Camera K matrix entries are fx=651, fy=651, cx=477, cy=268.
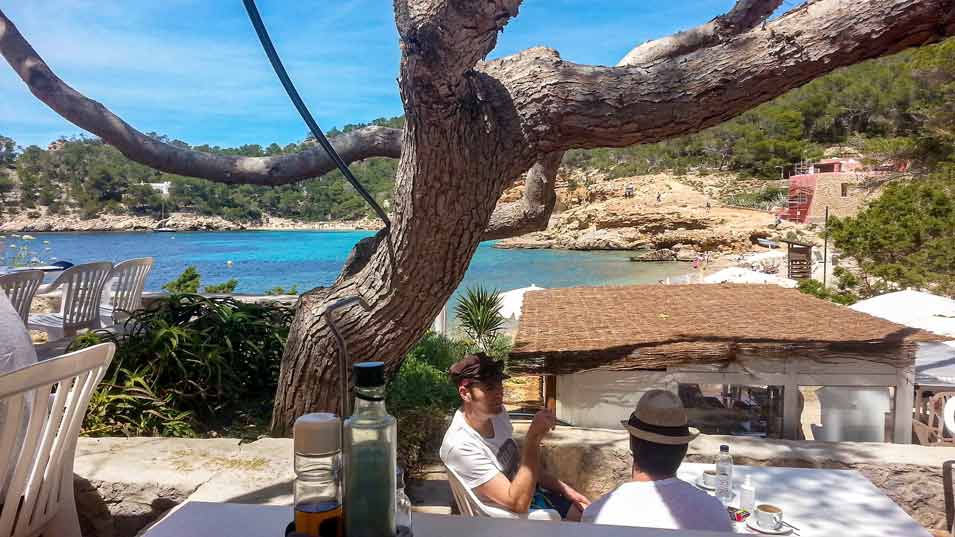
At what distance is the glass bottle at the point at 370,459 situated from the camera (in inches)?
33.4

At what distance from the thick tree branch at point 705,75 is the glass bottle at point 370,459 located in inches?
75.3

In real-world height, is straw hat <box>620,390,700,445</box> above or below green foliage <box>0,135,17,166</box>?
below

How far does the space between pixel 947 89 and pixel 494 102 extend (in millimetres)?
14878

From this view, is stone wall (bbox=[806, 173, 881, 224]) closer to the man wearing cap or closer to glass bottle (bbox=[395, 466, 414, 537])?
the man wearing cap

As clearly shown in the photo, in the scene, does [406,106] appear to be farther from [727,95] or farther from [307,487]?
[307,487]

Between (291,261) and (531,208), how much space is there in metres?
67.7

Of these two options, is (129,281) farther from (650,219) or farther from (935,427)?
(650,219)

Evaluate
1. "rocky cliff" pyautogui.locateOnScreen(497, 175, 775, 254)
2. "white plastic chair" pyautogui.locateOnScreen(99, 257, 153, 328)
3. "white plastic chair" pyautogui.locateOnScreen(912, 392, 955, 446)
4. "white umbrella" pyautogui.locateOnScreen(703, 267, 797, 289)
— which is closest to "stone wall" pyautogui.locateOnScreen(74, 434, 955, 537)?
"white plastic chair" pyautogui.locateOnScreen(912, 392, 955, 446)

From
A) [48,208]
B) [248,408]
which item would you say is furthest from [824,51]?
[48,208]

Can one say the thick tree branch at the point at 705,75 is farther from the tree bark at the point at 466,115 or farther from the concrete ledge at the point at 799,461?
the concrete ledge at the point at 799,461

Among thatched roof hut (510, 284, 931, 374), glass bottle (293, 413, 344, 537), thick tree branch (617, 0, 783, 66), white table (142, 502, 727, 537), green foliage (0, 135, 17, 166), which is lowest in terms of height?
thatched roof hut (510, 284, 931, 374)

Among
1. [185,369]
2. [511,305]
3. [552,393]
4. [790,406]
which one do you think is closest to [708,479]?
[552,393]

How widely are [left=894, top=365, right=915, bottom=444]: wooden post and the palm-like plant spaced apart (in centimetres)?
683

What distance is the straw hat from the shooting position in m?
2.13
